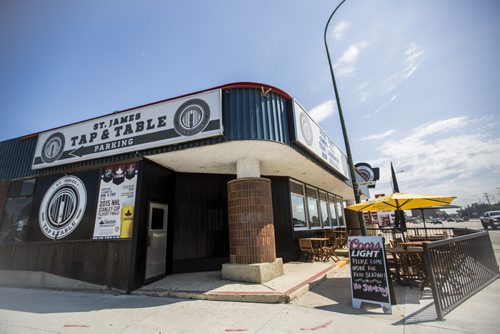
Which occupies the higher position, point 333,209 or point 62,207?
point 333,209

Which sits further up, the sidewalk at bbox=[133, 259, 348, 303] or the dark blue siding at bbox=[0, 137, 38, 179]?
the dark blue siding at bbox=[0, 137, 38, 179]

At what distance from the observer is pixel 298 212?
37.9ft

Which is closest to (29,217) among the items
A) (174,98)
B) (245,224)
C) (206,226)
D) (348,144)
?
(206,226)

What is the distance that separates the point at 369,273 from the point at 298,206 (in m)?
6.71

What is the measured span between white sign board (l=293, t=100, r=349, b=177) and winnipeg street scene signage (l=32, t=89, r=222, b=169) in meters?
2.63

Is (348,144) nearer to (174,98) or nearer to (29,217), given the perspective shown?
(174,98)

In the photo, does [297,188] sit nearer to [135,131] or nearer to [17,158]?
[135,131]

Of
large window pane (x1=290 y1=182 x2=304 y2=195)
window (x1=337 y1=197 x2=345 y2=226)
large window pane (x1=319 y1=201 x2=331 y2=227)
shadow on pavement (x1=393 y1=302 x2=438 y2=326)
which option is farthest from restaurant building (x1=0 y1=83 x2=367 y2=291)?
window (x1=337 y1=197 x2=345 y2=226)

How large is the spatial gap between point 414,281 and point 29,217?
1293cm

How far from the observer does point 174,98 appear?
7.46 meters

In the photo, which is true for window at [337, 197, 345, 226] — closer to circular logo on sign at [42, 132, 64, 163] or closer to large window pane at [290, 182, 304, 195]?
large window pane at [290, 182, 304, 195]

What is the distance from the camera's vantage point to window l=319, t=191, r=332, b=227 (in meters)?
14.1

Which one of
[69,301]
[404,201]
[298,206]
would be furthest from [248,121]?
[69,301]

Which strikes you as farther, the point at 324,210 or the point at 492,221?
the point at 492,221
